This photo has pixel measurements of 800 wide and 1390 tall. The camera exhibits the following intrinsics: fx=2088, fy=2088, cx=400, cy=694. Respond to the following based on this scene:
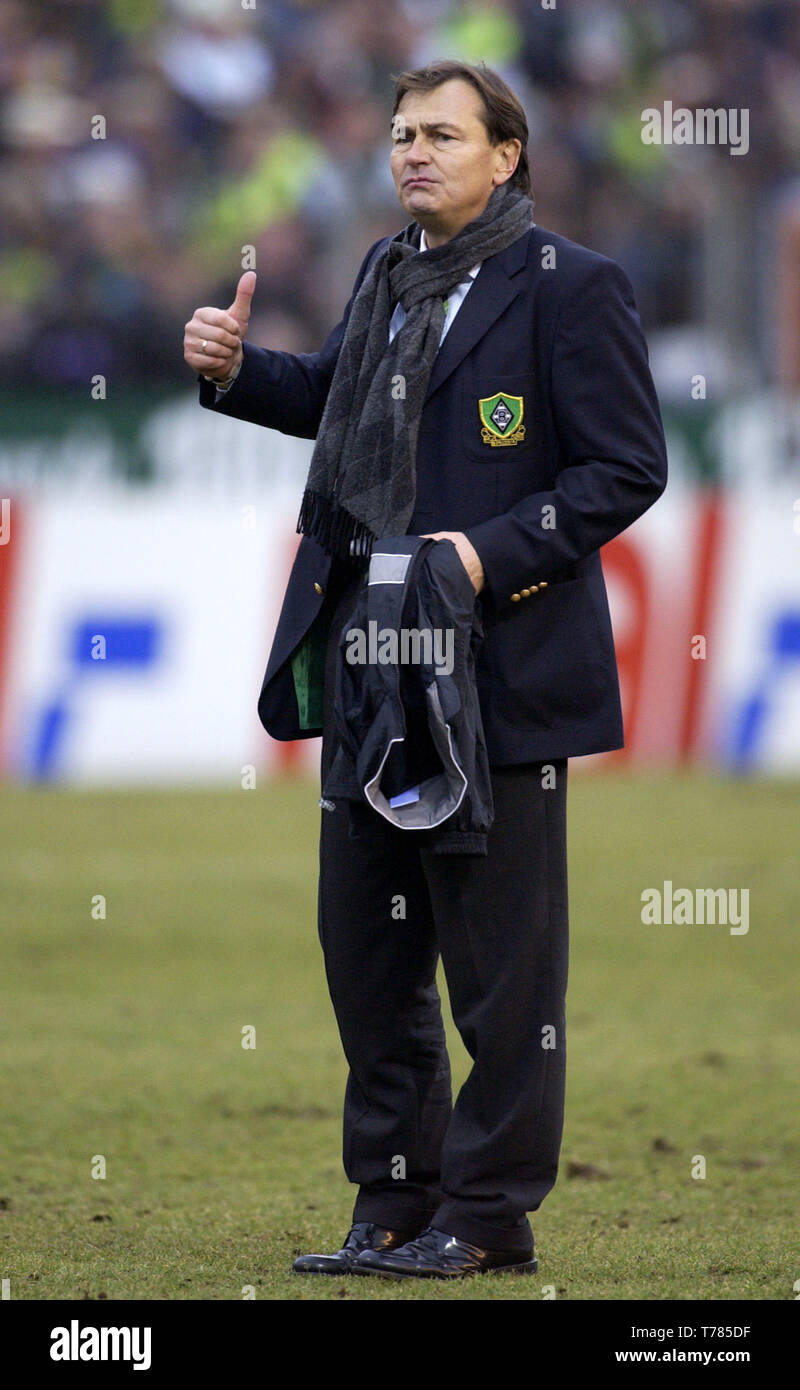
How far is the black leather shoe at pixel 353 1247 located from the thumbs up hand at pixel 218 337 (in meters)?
1.56

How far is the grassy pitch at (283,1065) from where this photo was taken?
3863 mm

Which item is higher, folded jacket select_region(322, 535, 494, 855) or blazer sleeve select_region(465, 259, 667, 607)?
blazer sleeve select_region(465, 259, 667, 607)

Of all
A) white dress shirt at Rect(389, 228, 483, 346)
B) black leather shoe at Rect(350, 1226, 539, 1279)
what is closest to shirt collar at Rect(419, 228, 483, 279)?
white dress shirt at Rect(389, 228, 483, 346)

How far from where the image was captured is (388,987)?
3.75 meters

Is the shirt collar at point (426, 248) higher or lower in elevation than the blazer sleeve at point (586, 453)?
higher

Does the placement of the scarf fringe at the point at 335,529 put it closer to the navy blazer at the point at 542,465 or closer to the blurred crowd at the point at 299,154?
the navy blazer at the point at 542,465

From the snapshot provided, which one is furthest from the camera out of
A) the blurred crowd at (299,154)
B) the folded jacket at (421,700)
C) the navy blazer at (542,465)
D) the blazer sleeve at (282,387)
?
the blurred crowd at (299,154)

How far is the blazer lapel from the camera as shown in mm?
3580

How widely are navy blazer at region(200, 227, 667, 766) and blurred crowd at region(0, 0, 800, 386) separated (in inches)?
364

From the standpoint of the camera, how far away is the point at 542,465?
11.9 feet

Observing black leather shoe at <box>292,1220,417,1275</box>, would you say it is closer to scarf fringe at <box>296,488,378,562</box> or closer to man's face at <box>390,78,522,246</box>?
scarf fringe at <box>296,488,378,562</box>

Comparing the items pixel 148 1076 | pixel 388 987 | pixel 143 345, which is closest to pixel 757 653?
pixel 143 345

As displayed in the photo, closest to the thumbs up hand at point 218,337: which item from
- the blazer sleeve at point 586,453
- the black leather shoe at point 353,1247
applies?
the blazer sleeve at point 586,453
